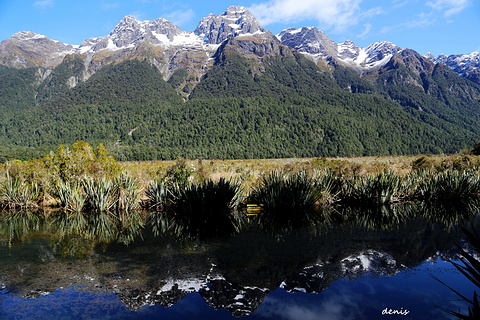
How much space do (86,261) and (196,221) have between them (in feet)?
13.0

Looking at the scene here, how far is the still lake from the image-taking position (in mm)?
4184

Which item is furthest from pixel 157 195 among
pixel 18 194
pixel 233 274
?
pixel 233 274

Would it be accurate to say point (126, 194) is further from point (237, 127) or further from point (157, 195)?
point (237, 127)

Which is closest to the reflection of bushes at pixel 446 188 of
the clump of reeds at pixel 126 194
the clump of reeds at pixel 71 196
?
the clump of reeds at pixel 126 194

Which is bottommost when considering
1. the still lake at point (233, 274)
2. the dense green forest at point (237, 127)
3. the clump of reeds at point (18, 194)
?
the still lake at point (233, 274)

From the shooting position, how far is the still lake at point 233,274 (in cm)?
418

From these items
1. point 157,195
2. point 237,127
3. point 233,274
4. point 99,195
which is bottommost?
point 233,274

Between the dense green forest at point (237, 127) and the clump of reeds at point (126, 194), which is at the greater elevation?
the dense green forest at point (237, 127)

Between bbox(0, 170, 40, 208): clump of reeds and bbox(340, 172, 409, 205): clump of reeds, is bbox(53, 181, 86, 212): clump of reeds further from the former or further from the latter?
bbox(340, 172, 409, 205): clump of reeds

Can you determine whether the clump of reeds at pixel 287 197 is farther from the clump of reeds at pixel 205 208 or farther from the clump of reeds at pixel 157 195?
the clump of reeds at pixel 157 195

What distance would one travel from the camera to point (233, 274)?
5.26 m

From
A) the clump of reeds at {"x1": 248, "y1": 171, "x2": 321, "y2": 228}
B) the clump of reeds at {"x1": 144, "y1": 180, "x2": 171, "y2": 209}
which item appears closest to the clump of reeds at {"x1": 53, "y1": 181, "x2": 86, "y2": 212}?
the clump of reeds at {"x1": 144, "y1": 180, "x2": 171, "y2": 209}

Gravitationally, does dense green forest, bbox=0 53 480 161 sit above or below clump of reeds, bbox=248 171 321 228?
above
